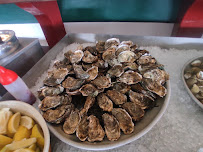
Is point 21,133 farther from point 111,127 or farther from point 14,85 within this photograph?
point 111,127

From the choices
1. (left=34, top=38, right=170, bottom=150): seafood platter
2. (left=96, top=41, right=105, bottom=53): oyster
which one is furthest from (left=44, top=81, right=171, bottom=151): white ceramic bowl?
(left=96, top=41, right=105, bottom=53): oyster

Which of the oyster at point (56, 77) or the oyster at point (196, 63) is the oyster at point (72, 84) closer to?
the oyster at point (56, 77)

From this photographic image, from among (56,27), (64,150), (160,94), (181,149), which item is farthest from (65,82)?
(56,27)

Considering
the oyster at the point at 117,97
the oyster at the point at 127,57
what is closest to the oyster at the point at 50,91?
the oyster at the point at 117,97

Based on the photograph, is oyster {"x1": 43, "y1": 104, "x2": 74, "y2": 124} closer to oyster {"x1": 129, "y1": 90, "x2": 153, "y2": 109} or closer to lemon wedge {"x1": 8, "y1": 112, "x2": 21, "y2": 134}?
lemon wedge {"x1": 8, "y1": 112, "x2": 21, "y2": 134}

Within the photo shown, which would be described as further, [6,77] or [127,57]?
[127,57]

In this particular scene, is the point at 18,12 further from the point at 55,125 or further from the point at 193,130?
the point at 193,130

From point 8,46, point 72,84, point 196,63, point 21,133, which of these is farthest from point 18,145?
point 196,63
